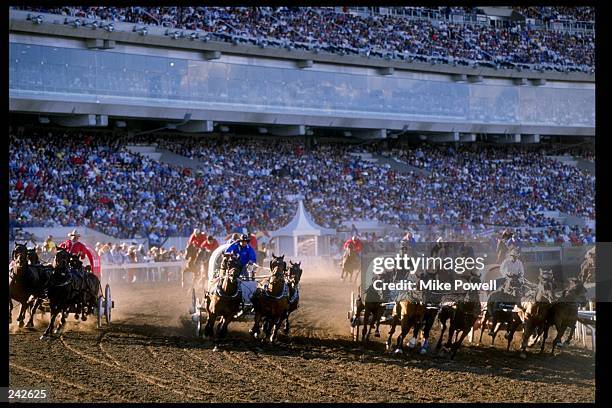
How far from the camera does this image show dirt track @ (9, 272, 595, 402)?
1239cm

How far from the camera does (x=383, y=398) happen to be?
12.2 metres

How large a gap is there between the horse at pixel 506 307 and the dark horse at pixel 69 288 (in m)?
7.32

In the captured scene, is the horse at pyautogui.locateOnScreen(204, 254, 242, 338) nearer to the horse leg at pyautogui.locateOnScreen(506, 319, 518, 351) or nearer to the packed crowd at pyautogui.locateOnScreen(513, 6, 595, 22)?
the horse leg at pyautogui.locateOnScreen(506, 319, 518, 351)

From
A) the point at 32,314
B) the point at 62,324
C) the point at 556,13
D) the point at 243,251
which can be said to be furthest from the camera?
the point at 556,13

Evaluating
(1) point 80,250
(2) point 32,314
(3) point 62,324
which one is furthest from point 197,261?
(3) point 62,324

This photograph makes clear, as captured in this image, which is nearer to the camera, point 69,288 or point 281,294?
point 281,294

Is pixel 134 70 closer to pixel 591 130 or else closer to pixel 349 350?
pixel 349 350

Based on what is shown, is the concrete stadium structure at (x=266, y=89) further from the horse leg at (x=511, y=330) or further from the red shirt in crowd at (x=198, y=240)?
the horse leg at (x=511, y=330)

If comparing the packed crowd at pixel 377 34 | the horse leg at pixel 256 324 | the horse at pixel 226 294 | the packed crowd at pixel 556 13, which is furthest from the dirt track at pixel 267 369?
the packed crowd at pixel 556 13

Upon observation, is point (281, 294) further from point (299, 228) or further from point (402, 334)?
point (299, 228)

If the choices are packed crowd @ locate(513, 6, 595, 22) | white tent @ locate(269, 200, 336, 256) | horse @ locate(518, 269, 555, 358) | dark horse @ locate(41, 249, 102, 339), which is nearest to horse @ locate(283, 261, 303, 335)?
dark horse @ locate(41, 249, 102, 339)

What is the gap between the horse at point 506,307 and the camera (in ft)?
52.1

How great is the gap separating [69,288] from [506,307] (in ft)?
25.7

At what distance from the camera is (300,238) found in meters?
31.5
